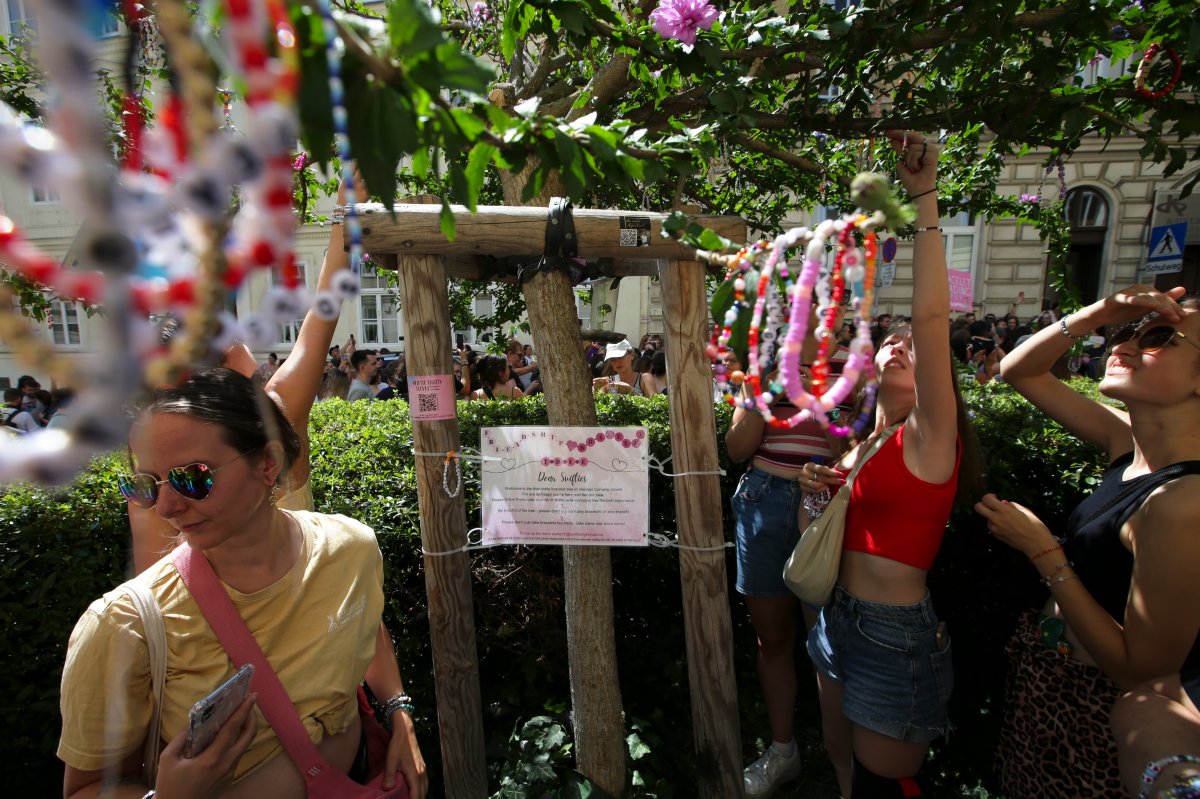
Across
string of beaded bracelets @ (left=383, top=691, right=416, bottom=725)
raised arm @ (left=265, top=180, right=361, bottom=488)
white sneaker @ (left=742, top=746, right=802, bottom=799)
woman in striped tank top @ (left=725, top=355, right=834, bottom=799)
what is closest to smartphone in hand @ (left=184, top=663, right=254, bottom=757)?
string of beaded bracelets @ (left=383, top=691, right=416, bottom=725)

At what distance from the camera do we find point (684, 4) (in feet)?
6.48

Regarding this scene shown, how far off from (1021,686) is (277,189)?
2401mm

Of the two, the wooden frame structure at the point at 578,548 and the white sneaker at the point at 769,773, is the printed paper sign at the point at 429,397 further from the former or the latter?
the white sneaker at the point at 769,773

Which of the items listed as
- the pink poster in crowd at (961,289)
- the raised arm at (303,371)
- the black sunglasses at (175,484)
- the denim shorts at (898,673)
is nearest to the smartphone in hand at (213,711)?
the black sunglasses at (175,484)

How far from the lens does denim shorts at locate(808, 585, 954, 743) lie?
192cm

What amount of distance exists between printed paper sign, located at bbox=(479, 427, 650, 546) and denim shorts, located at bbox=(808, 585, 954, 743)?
2.58 feet

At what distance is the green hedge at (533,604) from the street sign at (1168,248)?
5.19m

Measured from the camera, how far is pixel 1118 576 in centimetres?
171

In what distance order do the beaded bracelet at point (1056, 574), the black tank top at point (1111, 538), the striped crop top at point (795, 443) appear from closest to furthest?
the black tank top at point (1111, 538)
the beaded bracelet at point (1056, 574)
the striped crop top at point (795, 443)

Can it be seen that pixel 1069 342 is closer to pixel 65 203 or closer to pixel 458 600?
pixel 458 600

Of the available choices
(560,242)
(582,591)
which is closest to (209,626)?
(582,591)

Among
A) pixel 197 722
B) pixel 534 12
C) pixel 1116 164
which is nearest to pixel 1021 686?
pixel 197 722

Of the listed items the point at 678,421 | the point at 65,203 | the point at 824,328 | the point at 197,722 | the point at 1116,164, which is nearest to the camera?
the point at 65,203

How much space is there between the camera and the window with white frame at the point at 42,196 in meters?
0.52
